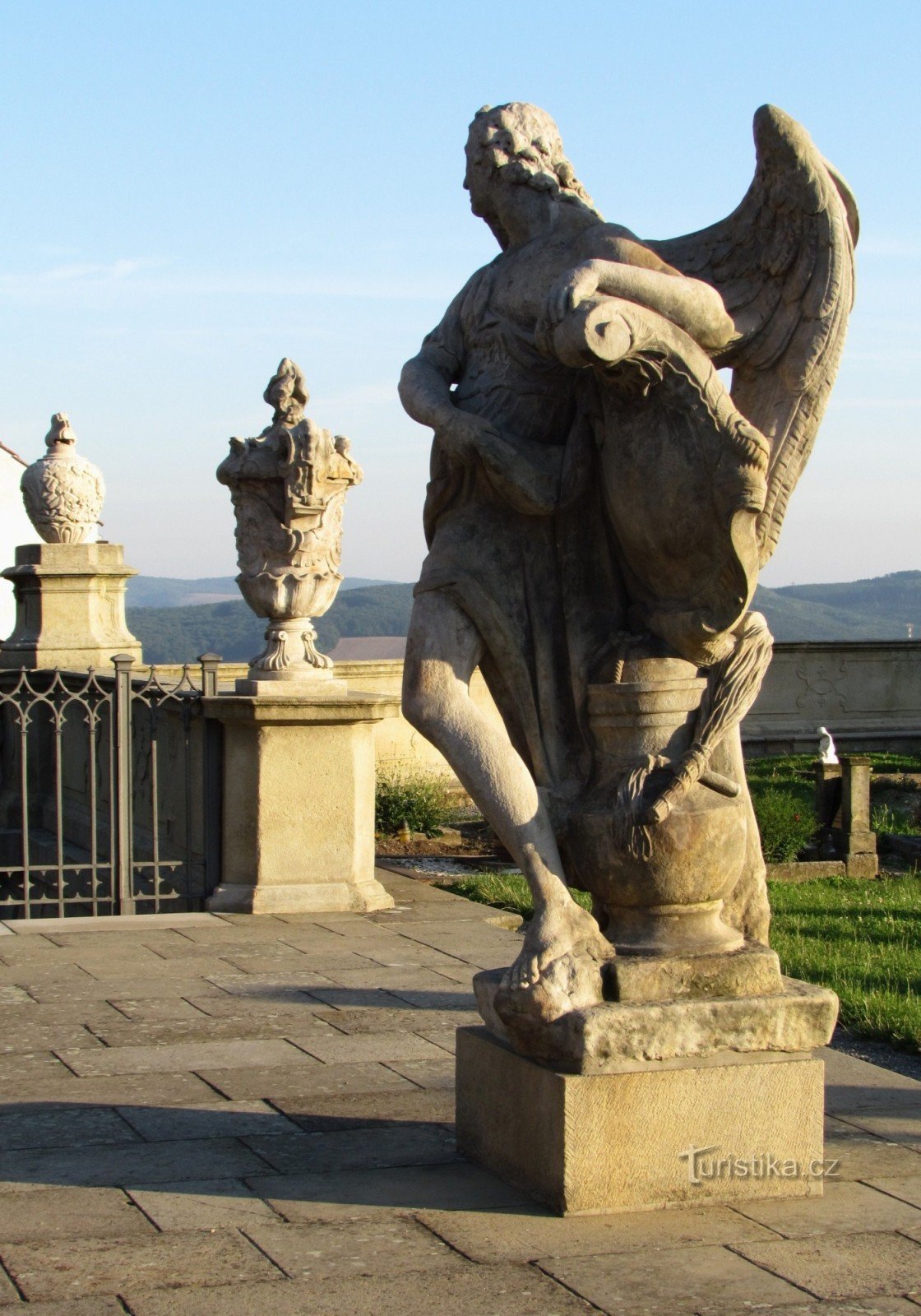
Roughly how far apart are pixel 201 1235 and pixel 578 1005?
3.48 ft

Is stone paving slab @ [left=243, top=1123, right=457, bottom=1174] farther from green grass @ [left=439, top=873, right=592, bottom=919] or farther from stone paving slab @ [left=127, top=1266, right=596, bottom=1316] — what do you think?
green grass @ [left=439, top=873, right=592, bottom=919]

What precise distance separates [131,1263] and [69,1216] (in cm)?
40

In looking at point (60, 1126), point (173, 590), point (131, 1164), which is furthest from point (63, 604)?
point (173, 590)

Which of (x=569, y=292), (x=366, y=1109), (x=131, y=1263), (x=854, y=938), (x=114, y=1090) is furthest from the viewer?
(x=854, y=938)

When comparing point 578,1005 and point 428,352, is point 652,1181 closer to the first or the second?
point 578,1005

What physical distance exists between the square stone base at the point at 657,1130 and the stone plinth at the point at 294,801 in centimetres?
506

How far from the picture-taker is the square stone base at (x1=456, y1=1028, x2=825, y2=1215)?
4.17 m

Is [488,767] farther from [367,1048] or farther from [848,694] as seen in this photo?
[848,694]

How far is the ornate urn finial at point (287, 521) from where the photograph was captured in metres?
9.77

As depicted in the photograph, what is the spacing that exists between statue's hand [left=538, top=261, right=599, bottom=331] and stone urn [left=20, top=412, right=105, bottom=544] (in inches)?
419

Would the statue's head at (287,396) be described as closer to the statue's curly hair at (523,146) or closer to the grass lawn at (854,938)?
the grass lawn at (854,938)

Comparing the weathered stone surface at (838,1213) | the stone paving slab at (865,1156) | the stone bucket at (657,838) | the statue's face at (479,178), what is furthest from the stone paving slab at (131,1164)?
the statue's face at (479,178)

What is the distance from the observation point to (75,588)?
14227 millimetres

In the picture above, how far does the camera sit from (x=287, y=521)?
9836mm
